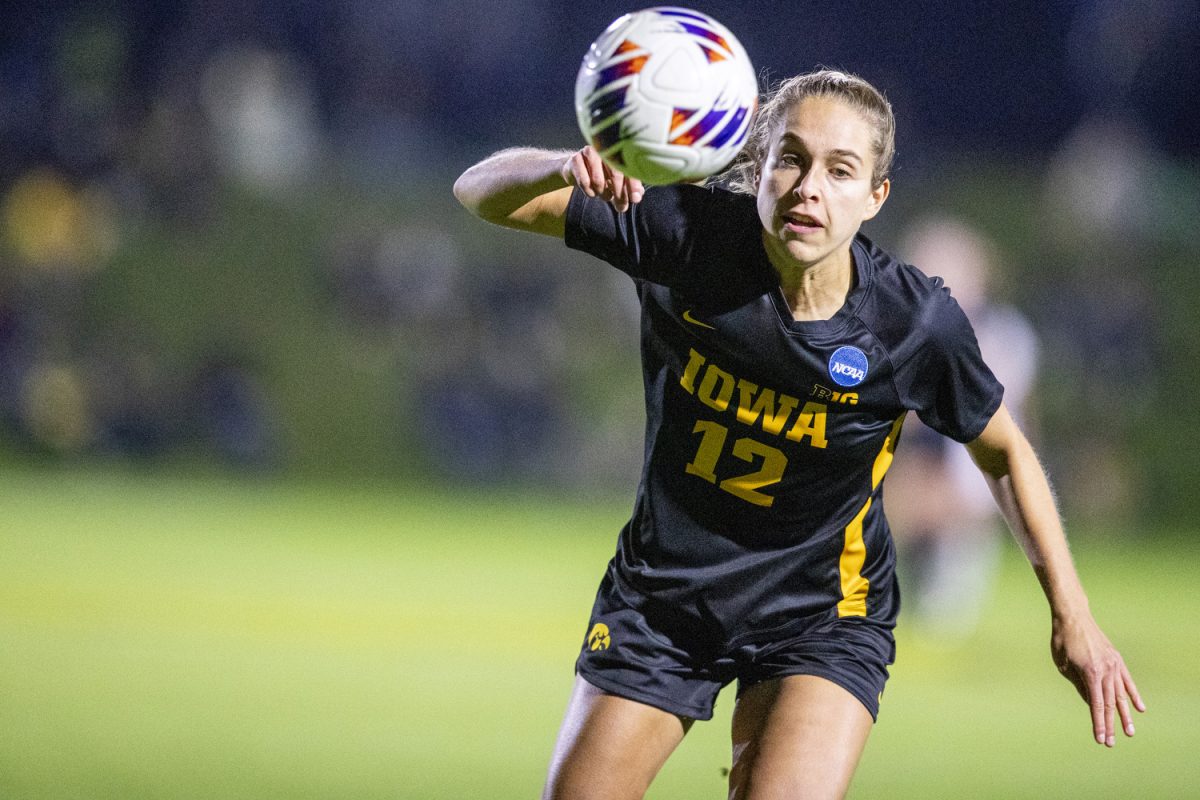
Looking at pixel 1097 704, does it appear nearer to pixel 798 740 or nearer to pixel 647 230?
pixel 798 740

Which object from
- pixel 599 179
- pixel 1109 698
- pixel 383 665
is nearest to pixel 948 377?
pixel 1109 698

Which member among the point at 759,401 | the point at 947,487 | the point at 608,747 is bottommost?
the point at 608,747

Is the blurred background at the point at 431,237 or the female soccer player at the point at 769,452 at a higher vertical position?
the blurred background at the point at 431,237

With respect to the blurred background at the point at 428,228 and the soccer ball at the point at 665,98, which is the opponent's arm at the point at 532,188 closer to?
the soccer ball at the point at 665,98

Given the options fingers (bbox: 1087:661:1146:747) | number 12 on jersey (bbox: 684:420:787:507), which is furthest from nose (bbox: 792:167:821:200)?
fingers (bbox: 1087:661:1146:747)

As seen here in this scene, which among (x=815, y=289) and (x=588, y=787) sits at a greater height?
(x=815, y=289)

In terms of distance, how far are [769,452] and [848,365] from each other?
282 mm

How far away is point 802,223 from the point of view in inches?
125

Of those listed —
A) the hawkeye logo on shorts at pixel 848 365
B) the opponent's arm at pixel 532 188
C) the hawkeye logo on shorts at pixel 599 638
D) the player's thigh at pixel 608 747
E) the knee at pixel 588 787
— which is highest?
the opponent's arm at pixel 532 188

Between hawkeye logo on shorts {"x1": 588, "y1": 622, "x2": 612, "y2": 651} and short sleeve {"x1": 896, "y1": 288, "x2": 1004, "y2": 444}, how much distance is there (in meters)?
0.92

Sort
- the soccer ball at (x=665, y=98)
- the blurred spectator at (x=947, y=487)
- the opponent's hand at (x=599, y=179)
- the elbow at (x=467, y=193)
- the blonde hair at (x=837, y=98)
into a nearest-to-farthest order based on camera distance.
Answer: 1. the soccer ball at (x=665, y=98)
2. the opponent's hand at (x=599, y=179)
3. the blonde hair at (x=837, y=98)
4. the elbow at (x=467, y=193)
5. the blurred spectator at (x=947, y=487)

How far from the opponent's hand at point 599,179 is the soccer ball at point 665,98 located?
0.07 meters

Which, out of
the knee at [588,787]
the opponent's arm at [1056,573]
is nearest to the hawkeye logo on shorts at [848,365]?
the opponent's arm at [1056,573]

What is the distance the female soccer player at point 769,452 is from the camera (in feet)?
10.8
